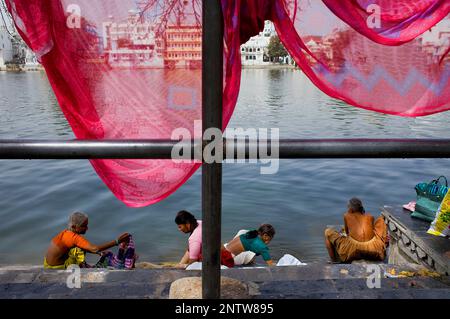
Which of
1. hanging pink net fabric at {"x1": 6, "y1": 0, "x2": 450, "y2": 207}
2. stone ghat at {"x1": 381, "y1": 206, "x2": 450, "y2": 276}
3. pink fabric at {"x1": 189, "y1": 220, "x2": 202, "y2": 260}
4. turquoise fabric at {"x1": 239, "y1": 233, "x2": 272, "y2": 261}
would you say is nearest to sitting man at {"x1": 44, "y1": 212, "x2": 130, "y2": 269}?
pink fabric at {"x1": 189, "y1": 220, "x2": 202, "y2": 260}

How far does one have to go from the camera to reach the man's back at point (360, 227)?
5.67 metres

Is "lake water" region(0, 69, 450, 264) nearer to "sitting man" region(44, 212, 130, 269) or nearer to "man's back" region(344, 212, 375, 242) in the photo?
"man's back" region(344, 212, 375, 242)

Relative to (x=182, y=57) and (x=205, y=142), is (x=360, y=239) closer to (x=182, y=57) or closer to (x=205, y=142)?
(x=182, y=57)

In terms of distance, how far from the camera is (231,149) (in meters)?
1.52

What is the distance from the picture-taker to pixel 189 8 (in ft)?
6.64

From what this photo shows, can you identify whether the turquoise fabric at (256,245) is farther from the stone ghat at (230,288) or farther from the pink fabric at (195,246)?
the stone ghat at (230,288)

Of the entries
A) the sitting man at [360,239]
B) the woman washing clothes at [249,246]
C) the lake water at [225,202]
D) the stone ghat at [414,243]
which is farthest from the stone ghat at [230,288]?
the lake water at [225,202]

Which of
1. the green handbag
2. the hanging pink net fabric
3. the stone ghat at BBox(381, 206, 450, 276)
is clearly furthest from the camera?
the green handbag

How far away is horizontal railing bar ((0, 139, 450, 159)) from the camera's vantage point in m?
1.51

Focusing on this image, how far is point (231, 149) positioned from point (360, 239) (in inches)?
186

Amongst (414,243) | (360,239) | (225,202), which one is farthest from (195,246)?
(225,202)

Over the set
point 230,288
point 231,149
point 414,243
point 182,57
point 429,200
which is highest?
point 182,57

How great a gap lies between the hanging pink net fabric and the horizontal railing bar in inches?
17.4
